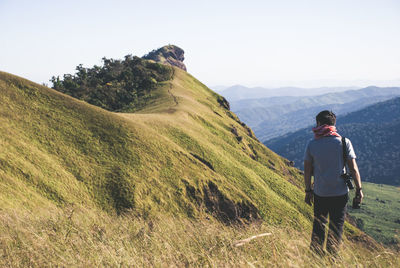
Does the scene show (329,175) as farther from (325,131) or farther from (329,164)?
(325,131)

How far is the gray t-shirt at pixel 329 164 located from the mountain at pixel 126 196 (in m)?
1.29

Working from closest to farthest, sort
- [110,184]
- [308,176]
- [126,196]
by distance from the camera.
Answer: [308,176] → [126,196] → [110,184]

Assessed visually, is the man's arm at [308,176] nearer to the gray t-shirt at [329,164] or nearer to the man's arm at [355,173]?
the gray t-shirt at [329,164]

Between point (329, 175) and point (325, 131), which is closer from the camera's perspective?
point (329, 175)

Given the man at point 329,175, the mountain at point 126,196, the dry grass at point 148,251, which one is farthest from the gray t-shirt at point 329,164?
the dry grass at point 148,251

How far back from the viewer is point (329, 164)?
24.9 ft

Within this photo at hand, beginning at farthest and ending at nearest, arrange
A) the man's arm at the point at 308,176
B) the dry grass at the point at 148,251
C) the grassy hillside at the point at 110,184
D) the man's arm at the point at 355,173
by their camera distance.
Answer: the man's arm at the point at 308,176, the man's arm at the point at 355,173, the grassy hillside at the point at 110,184, the dry grass at the point at 148,251

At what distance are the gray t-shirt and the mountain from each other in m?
1.29

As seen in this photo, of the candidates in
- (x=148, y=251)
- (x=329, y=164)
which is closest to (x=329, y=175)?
(x=329, y=164)

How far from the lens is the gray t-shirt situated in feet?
24.3

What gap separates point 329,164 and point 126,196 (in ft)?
74.1

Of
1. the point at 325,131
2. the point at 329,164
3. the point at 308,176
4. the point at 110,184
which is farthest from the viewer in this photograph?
the point at 110,184

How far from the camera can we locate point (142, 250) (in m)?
5.30

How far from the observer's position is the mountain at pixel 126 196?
4996 mm
